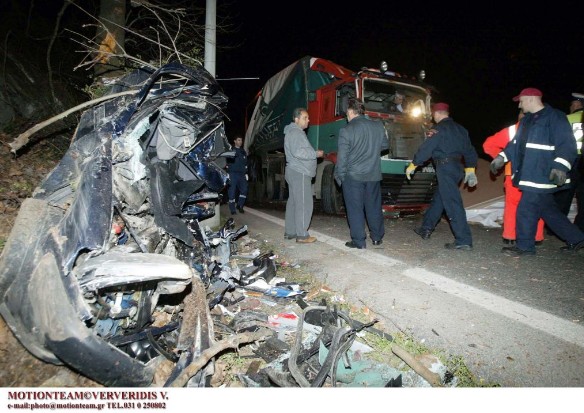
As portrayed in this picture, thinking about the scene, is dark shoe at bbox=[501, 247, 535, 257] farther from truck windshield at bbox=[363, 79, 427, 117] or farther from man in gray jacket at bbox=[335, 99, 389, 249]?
truck windshield at bbox=[363, 79, 427, 117]

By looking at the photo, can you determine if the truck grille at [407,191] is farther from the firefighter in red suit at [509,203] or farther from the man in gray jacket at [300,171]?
the man in gray jacket at [300,171]

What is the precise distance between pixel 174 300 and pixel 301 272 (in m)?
1.62

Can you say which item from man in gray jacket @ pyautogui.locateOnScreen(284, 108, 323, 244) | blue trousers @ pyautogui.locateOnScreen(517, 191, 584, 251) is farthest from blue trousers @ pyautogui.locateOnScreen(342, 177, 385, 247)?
blue trousers @ pyautogui.locateOnScreen(517, 191, 584, 251)

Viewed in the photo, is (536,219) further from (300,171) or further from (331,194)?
(331,194)

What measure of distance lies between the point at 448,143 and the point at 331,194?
2785mm

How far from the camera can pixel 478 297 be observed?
9.23ft

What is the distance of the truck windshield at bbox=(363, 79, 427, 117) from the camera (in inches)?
255

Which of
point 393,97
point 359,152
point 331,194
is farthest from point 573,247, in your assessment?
point 393,97

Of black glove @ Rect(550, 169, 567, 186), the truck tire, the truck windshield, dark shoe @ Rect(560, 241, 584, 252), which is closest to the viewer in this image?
black glove @ Rect(550, 169, 567, 186)

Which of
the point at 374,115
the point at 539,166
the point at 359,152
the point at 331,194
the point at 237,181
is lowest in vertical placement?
the point at 331,194

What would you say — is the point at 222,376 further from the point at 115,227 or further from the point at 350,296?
the point at 350,296

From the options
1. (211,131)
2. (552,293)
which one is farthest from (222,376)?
(552,293)

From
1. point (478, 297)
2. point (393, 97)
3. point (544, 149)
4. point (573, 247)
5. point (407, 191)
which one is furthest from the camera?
point (393, 97)

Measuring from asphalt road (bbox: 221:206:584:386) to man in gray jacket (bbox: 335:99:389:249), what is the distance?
1.28ft
